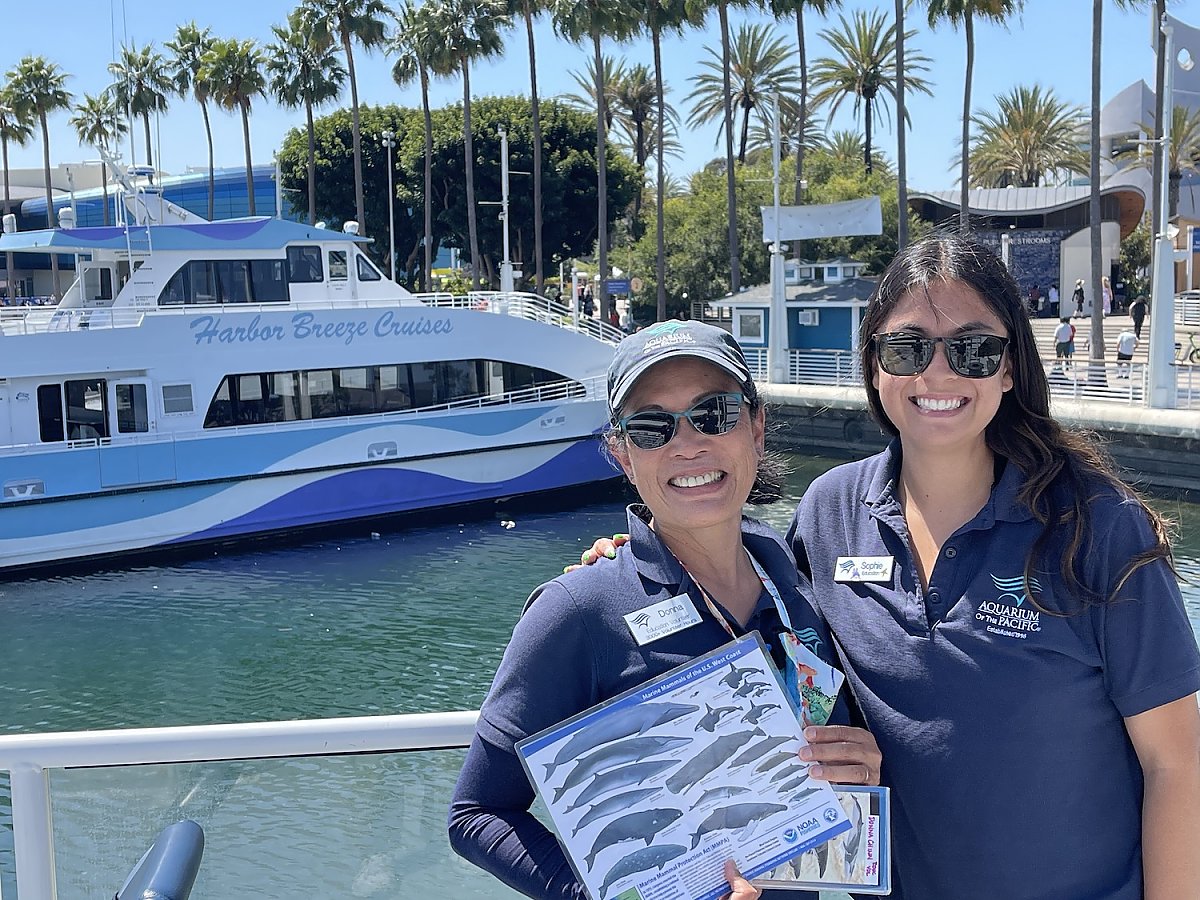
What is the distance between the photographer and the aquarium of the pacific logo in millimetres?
1747

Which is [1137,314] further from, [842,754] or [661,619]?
[661,619]

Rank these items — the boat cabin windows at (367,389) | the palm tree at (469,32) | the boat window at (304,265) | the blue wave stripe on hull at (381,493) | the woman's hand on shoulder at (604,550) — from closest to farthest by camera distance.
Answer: the woman's hand on shoulder at (604,550)
the blue wave stripe on hull at (381,493)
the boat cabin windows at (367,389)
the boat window at (304,265)
the palm tree at (469,32)

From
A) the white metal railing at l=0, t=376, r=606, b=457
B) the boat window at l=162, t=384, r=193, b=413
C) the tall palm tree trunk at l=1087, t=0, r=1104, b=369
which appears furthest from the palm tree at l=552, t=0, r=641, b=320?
the boat window at l=162, t=384, r=193, b=413

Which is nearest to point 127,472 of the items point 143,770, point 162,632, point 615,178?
point 162,632

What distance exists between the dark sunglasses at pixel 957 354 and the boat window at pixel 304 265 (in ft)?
54.4

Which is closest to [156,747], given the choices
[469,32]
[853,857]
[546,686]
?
[546,686]

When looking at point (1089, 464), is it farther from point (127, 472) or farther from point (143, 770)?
point (127, 472)

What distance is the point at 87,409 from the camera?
1561 cm

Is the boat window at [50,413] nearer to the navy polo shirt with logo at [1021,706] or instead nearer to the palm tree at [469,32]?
the navy polo shirt with logo at [1021,706]

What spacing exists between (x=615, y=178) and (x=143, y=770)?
4298 centimetres

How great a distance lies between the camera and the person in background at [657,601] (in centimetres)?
158

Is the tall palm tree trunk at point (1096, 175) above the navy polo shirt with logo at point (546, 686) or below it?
above

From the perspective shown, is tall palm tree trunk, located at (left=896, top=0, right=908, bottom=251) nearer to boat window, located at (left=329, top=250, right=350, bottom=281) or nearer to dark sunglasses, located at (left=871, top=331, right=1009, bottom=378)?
boat window, located at (left=329, top=250, right=350, bottom=281)

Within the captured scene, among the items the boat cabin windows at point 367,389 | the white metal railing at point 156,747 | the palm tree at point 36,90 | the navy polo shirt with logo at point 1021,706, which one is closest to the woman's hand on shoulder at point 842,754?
the navy polo shirt with logo at point 1021,706
